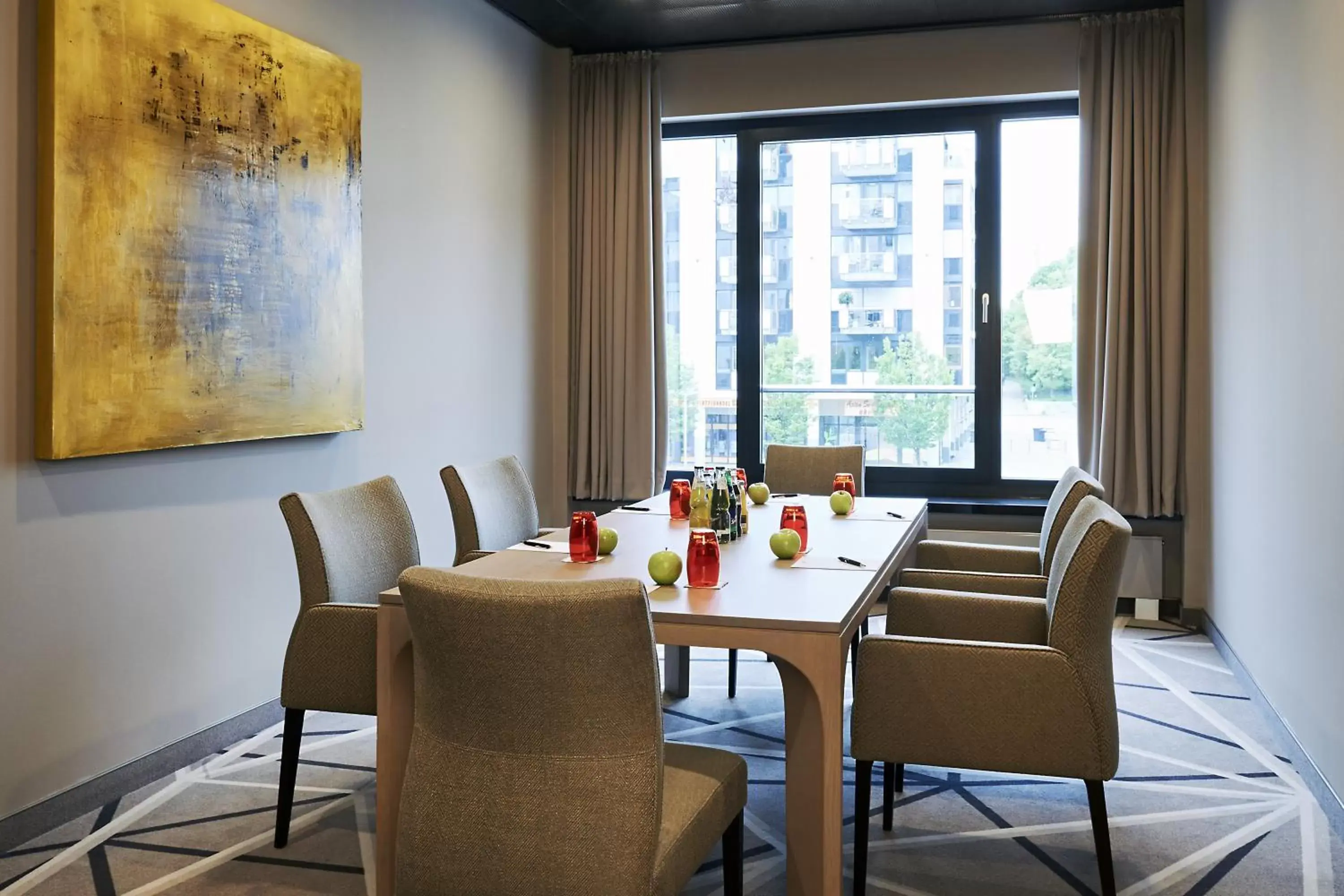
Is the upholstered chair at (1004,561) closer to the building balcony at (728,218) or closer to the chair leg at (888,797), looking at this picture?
the chair leg at (888,797)

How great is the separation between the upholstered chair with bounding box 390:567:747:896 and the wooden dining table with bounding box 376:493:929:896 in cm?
23

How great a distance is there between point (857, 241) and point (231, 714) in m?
3.92

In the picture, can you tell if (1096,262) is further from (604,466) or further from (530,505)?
(530,505)

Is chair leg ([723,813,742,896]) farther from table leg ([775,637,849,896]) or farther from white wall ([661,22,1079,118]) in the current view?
white wall ([661,22,1079,118])

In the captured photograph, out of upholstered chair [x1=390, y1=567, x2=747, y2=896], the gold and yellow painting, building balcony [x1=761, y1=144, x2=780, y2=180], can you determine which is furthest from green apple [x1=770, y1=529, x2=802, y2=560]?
building balcony [x1=761, y1=144, x2=780, y2=180]

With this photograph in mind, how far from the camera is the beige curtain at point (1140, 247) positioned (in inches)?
211

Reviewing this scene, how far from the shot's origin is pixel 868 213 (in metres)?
6.11

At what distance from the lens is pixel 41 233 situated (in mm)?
2984

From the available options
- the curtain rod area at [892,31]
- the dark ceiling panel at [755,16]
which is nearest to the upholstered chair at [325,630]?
the dark ceiling panel at [755,16]

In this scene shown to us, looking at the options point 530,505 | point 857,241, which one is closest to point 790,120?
point 857,241

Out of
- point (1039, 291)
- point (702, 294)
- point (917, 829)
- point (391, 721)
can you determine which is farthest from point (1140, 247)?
point (391, 721)

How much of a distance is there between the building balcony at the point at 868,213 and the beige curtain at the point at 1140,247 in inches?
40.8

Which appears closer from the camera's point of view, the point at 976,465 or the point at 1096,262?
the point at 1096,262

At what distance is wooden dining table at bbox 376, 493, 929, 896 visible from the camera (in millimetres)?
2254
